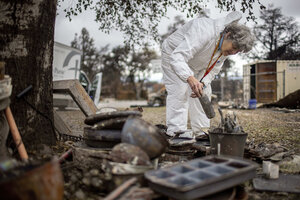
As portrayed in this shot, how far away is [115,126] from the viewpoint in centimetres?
256

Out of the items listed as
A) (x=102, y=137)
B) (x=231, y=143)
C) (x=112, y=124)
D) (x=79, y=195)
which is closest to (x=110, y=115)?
(x=112, y=124)

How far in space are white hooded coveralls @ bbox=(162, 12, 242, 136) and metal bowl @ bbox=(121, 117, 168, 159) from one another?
1253 millimetres

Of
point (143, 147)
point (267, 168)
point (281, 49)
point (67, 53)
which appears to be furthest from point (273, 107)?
point (281, 49)

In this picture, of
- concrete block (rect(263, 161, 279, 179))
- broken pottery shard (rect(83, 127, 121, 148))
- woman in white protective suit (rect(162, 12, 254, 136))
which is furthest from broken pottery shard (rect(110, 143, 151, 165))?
woman in white protective suit (rect(162, 12, 254, 136))

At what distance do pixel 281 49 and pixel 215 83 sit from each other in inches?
605

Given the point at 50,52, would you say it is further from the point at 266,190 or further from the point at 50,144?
the point at 266,190

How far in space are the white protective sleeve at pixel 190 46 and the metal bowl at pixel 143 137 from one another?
1251 millimetres

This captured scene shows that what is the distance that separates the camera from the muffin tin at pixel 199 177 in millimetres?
1667

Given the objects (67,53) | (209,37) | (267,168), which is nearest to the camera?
(267,168)

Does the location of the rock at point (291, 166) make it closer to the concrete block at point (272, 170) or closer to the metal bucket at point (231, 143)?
the concrete block at point (272, 170)

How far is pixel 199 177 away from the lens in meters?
1.95

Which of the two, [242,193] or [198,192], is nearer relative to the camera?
A: [198,192]

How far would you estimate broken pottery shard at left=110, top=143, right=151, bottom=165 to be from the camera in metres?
2.05

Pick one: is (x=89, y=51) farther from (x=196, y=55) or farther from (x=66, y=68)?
(x=196, y=55)
